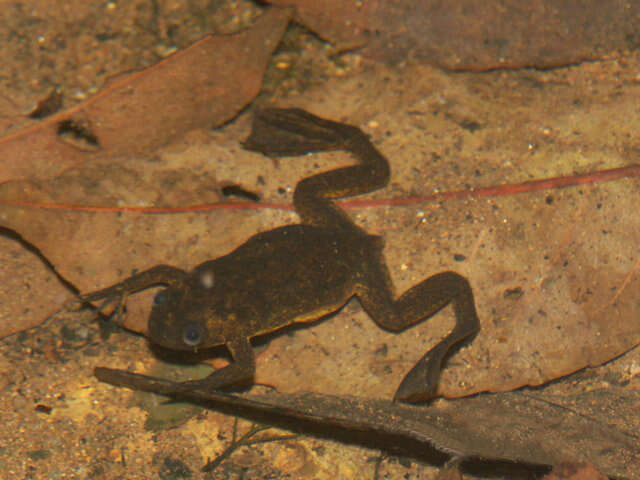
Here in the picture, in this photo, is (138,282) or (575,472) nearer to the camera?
(575,472)

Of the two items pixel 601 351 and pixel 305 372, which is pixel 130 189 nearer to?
pixel 305 372

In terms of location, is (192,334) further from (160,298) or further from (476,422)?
(476,422)

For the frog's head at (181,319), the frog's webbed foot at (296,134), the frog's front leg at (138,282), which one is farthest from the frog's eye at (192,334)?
the frog's webbed foot at (296,134)

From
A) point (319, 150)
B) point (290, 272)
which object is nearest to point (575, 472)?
point (290, 272)

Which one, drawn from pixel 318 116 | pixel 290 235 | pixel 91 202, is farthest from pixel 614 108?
pixel 91 202

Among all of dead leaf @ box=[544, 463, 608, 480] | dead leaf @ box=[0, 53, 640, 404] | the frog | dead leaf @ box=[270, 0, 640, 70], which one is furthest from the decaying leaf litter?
dead leaf @ box=[544, 463, 608, 480]
